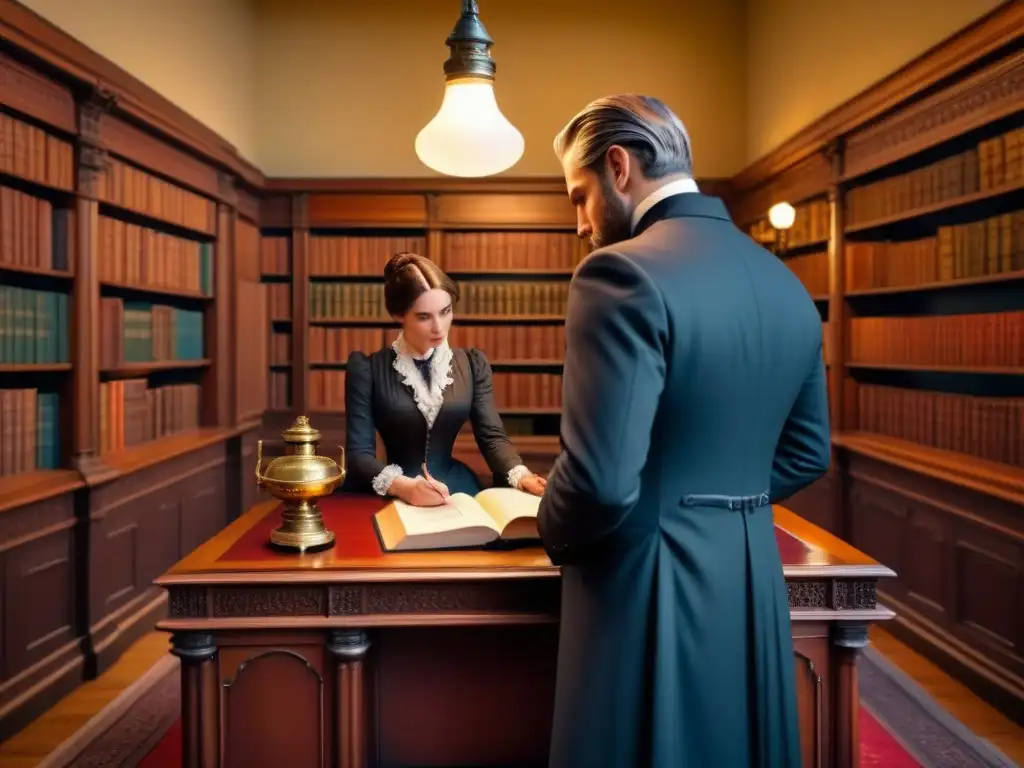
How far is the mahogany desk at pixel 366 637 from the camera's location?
5.62 feet

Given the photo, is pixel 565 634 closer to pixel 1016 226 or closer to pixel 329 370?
pixel 1016 226

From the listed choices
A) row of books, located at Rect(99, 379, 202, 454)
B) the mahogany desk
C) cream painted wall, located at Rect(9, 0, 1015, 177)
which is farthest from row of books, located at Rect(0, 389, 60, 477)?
cream painted wall, located at Rect(9, 0, 1015, 177)

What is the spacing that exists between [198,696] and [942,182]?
3.28m

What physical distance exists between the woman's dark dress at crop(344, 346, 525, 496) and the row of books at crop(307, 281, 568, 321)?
2806 millimetres

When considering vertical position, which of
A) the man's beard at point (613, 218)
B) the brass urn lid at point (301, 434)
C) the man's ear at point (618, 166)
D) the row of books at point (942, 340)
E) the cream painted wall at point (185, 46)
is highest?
the cream painted wall at point (185, 46)

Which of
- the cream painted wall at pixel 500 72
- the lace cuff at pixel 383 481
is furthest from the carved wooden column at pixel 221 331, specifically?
the lace cuff at pixel 383 481

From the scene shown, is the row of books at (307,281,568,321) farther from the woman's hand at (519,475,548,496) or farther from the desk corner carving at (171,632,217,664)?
the desk corner carving at (171,632,217,664)

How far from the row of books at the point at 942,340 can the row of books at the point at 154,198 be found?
343 cm

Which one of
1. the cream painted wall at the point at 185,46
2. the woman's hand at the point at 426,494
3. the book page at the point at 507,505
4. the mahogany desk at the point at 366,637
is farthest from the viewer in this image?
the cream painted wall at the point at 185,46

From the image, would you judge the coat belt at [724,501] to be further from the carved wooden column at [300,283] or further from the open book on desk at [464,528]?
the carved wooden column at [300,283]

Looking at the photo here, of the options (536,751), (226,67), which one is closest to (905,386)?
(536,751)

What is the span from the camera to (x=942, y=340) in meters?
3.52

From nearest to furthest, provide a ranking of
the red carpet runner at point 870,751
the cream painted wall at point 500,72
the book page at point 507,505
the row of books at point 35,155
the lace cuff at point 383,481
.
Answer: the book page at point 507,505
the lace cuff at point 383,481
the red carpet runner at point 870,751
the row of books at point 35,155
the cream painted wall at point 500,72

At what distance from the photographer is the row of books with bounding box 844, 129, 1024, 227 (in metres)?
3.05
